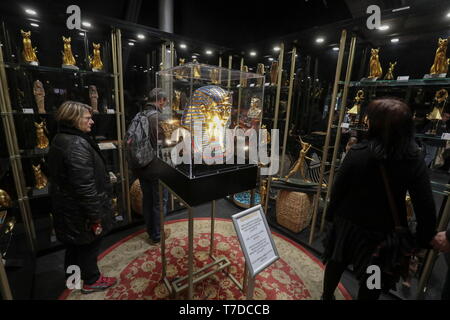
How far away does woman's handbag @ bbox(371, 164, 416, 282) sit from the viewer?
3.91 feet

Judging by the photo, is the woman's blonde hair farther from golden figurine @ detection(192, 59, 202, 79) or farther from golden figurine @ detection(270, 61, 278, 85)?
golden figurine @ detection(270, 61, 278, 85)

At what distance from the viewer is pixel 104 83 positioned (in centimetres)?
264

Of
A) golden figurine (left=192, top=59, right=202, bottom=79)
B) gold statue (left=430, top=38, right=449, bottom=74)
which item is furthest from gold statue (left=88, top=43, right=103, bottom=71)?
gold statue (left=430, top=38, right=449, bottom=74)

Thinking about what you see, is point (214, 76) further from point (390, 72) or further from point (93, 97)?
point (93, 97)

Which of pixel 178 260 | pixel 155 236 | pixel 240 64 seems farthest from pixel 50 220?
pixel 240 64

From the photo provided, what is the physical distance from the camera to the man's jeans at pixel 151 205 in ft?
7.81

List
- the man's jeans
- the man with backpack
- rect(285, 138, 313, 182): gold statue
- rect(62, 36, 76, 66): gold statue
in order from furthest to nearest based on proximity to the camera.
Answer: rect(285, 138, 313, 182): gold statue
the man's jeans
rect(62, 36, 76, 66): gold statue
the man with backpack

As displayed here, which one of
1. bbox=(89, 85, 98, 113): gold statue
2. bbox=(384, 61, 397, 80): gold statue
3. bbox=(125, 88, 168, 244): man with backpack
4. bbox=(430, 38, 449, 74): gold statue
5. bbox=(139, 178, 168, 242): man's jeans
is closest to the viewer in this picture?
bbox=(430, 38, 449, 74): gold statue

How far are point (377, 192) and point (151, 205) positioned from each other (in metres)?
2.16

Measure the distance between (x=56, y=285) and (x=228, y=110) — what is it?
7.14 feet

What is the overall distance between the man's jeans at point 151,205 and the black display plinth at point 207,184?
2.84ft

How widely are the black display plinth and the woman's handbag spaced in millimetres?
808

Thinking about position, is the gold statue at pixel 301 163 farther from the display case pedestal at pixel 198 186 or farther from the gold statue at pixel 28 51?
the gold statue at pixel 28 51

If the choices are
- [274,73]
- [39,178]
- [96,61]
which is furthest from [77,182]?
[274,73]
